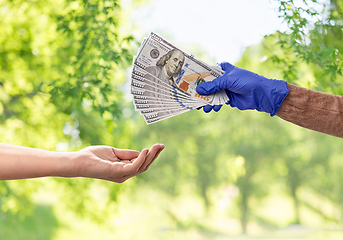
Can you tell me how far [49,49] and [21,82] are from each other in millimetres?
579

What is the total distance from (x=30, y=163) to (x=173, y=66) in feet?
2.70

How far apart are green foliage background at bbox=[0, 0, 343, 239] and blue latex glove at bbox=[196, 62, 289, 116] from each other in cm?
206

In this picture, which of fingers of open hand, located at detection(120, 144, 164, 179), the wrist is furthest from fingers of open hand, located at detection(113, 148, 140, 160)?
the wrist

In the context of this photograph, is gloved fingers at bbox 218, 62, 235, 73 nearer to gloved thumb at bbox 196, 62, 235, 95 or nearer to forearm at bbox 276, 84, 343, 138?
gloved thumb at bbox 196, 62, 235, 95

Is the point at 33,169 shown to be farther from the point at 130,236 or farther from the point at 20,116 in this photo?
the point at 130,236

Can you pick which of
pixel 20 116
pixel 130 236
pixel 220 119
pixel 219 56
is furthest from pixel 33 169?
pixel 130 236

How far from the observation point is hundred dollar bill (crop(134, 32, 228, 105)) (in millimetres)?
1341

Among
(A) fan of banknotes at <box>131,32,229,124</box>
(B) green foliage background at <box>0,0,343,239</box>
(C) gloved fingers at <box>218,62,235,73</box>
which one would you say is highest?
(C) gloved fingers at <box>218,62,235,73</box>

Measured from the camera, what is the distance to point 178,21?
5.74 m

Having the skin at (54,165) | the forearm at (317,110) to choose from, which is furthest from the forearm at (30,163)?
the forearm at (317,110)

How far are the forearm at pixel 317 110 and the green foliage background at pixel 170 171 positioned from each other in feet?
7.67

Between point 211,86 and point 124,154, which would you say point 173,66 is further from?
point 124,154

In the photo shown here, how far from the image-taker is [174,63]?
1.36 metres

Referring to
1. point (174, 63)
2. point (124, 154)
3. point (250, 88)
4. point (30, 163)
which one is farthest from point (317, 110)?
point (30, 163)
